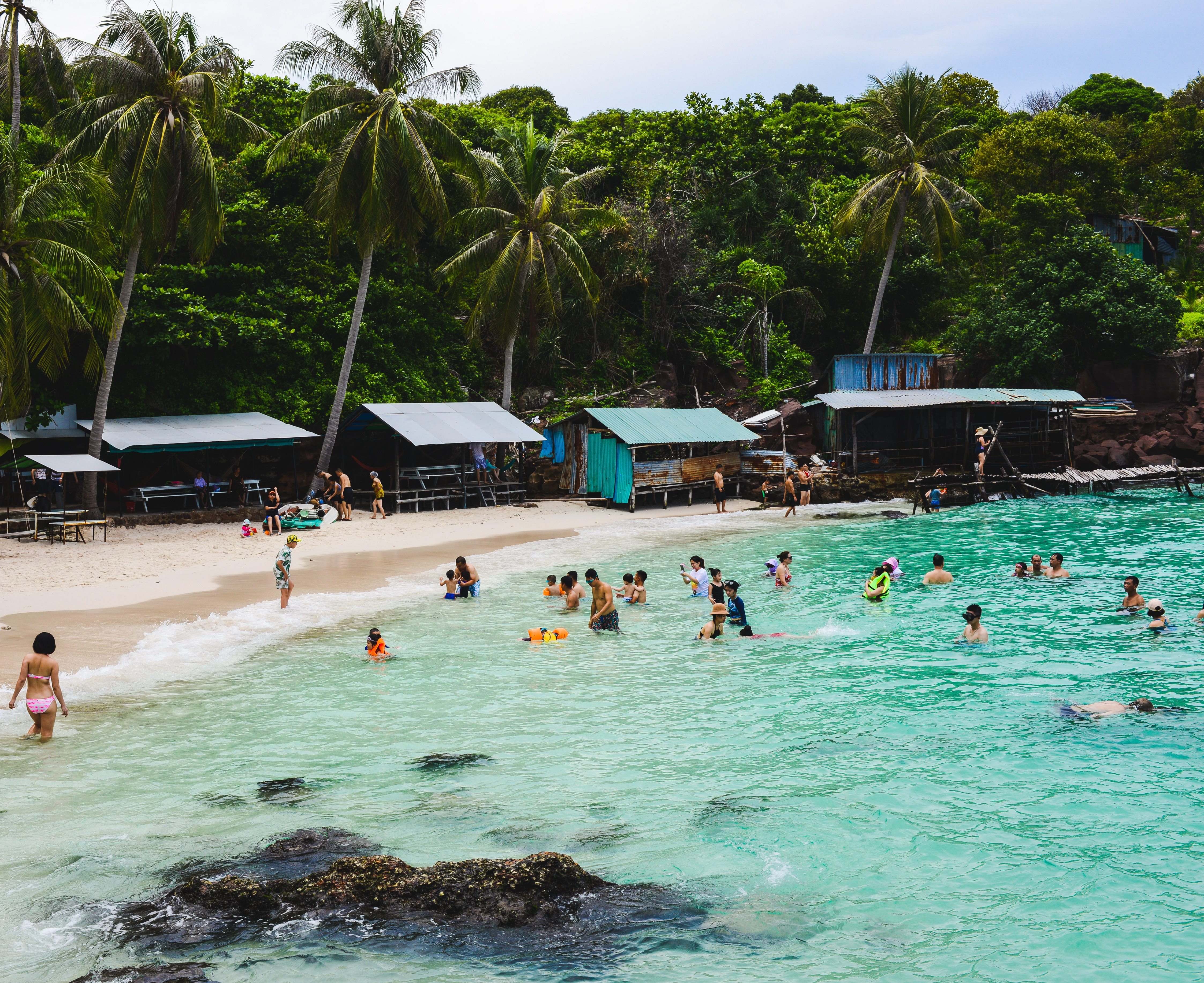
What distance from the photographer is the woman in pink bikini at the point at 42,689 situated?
33.7 feet

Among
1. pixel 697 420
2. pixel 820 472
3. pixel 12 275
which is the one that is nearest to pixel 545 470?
pixel 697 420

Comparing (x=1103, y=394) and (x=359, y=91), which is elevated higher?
(x=359, y=91)

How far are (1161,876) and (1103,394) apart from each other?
124ft

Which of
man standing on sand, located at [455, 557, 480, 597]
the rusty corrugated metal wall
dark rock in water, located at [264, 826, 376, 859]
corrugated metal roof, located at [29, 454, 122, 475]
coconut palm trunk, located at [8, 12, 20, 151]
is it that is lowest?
dark rock in water, located at [264, 826, 376, 859]

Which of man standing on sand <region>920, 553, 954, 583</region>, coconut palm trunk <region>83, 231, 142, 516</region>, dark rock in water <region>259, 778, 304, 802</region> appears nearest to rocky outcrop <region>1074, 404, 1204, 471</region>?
man standing on sand <region>920, 553, 954, 583</region>

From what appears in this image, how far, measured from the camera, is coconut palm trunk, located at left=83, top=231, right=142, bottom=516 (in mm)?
25281

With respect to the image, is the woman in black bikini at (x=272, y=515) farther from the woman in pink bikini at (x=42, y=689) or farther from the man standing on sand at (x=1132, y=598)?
the man standing on sand at (x=1132, y=598)

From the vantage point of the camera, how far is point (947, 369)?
1619 inches

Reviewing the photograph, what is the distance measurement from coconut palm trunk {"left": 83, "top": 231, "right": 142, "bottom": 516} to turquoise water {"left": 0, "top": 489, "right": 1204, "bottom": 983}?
36.7 feet

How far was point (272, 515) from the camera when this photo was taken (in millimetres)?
24578

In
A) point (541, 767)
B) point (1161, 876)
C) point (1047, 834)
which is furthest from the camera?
point (541, 767)

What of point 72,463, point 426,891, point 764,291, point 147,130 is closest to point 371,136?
point 147,130

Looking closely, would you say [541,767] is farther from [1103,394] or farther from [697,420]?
[1103,394]

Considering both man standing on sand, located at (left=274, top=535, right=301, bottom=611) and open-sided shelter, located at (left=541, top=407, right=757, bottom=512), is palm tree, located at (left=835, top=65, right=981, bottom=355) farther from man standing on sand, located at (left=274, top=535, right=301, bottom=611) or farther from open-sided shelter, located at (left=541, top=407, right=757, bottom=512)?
man standing on sand, located at (left=274, top=535, right=301, bottom=611)
